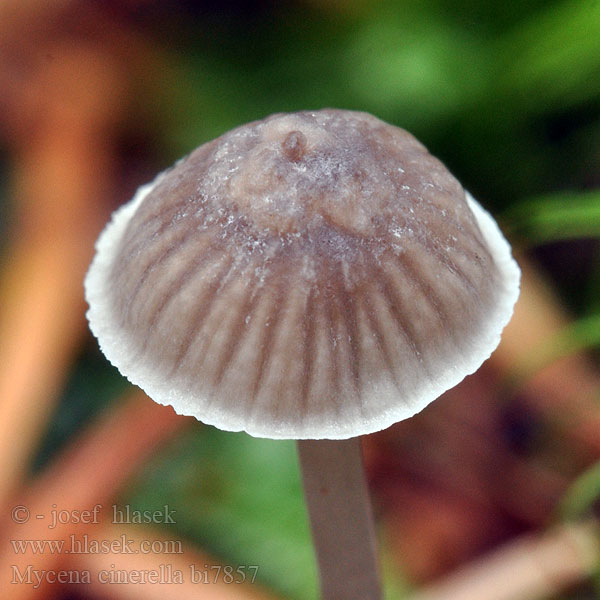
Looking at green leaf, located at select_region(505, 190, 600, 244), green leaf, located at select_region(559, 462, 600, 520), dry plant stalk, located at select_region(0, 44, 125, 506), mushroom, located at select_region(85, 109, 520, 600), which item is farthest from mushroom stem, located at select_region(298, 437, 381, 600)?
dry plant stalk, located at select_region(0, 44, 125, 506)

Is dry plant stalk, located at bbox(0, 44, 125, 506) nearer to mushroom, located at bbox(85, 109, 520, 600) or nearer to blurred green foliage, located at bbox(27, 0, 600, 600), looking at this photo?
blurred green foliage, located at bbox(27, 0, 600, 600)

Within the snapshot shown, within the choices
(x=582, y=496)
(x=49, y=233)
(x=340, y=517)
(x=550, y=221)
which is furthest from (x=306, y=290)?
(x=49, y=233)

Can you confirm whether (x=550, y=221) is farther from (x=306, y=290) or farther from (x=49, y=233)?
(x=49, y=233)

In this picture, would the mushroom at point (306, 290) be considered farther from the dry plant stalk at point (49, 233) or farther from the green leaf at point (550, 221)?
the dry plant stalk at point (49, 233)

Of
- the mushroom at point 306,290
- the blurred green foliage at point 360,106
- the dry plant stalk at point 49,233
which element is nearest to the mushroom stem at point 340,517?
the mushroom at point 306,290

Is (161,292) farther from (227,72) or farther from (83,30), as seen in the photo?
(83,30)

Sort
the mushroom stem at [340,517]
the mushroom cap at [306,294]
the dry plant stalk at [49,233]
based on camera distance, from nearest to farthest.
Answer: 1. the mushroom cap at [306,294]
2. the mushroom stem at [340,517]
3. the dry plant stalk at [49,233]

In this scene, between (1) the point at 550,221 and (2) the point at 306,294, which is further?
(1) the point at 550,221
